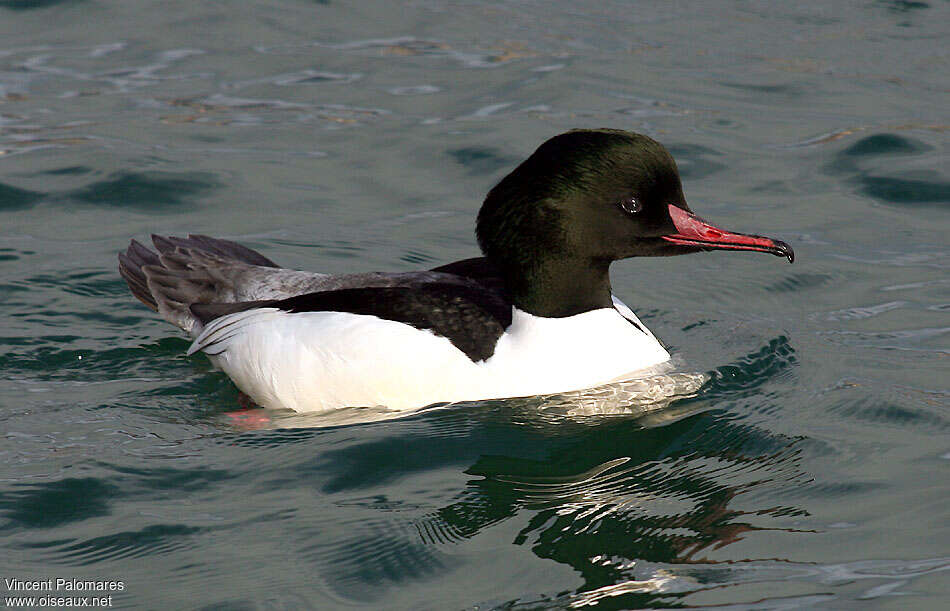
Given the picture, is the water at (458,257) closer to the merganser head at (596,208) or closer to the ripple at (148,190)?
the ripple at (148,190)

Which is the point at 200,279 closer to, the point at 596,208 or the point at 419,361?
the point at 419,361

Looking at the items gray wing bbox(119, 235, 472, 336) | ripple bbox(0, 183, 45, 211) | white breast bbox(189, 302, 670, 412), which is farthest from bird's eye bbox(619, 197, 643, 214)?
ripple bbox(0, 183, 45, 211)

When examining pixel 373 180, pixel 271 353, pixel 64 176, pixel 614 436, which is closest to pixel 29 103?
pixel 64 176

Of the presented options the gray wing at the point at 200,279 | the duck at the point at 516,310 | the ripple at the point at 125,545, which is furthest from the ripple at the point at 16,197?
the ripple at the point at 125,545

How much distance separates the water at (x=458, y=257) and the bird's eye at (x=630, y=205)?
40.8 inches

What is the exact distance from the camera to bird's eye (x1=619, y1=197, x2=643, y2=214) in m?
6.34

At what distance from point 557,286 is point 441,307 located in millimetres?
600

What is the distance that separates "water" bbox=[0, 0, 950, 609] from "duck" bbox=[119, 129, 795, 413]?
0.69 feet

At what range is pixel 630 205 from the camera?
6.36 meters

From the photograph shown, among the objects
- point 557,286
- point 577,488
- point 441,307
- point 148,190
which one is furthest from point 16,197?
point 577,488

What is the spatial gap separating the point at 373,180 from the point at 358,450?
4520mm

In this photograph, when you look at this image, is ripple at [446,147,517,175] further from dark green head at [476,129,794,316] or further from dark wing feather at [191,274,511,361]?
dark green head at [476,129,794,316]

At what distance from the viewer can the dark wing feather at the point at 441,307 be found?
653cm

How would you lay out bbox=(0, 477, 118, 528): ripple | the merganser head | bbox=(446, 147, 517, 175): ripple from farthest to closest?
bbox=(446, 147, 517, 175): ripple, the merganser head, bbox=(0, 477, 118, 528): ripple
